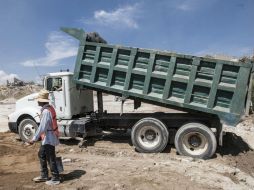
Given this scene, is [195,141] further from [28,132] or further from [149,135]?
[28,132]

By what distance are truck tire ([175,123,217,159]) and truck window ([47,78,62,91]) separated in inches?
159

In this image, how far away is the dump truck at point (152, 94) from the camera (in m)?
9.52

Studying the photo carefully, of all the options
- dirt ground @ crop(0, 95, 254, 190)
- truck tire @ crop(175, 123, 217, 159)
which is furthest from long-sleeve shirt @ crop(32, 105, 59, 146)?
truck tire @ crop(175, 123, 217, 159)

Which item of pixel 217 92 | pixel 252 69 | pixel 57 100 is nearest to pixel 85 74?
pixel 57 100

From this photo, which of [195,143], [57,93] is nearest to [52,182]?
[195,143]

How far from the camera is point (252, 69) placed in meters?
9.23

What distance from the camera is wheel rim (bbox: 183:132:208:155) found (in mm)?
9820

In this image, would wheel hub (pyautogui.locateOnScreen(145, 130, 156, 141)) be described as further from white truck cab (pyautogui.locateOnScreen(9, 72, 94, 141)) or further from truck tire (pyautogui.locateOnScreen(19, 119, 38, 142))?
truck tire (pyautogui.locateOnScreen(19, 119, 38, 142))

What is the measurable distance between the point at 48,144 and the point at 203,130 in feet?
14.6

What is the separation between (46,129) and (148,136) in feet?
13.3

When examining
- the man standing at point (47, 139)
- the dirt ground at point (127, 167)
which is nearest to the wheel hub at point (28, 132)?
the dirt ground at point (127, 167)

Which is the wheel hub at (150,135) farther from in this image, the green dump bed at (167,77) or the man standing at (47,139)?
the man standing at (47,139)

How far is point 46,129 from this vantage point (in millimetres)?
7016

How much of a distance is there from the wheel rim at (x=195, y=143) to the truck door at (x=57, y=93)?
400 centimetres
